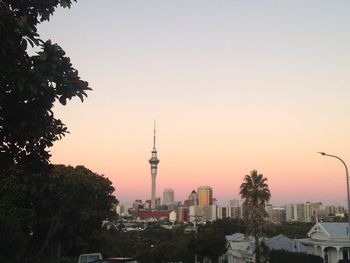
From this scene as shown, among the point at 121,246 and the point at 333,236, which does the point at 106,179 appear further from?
the point at 121,246

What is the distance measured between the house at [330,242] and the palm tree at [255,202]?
8284 mm

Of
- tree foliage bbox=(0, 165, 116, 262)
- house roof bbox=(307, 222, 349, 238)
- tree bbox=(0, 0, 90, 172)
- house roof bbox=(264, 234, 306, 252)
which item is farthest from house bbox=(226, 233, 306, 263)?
tree bbox=(0, 0, 90, 172)

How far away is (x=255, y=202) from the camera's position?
153 ft

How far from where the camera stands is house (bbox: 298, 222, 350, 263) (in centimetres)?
4806

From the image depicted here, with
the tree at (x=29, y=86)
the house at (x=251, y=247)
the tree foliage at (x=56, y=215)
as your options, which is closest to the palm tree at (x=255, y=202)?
the house at (x=251, y=247)

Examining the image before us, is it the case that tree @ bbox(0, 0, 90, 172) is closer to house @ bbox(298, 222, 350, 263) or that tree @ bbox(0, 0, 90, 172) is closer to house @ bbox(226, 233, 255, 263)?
house @ bbox(298, 222, 350, 263)

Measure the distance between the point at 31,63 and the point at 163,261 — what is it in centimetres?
7596

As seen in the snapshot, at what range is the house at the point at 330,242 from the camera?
48062 mm

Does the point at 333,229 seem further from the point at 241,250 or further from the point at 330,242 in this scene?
the point at 241,250

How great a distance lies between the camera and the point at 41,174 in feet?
24.8

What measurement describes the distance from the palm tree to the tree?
131 ft

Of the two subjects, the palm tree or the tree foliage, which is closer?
the tree foliage

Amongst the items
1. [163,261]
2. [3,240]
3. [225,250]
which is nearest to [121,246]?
[163,261]

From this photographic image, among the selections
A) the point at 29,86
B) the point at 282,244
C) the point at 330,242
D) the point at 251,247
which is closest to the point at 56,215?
the point at 29,86
